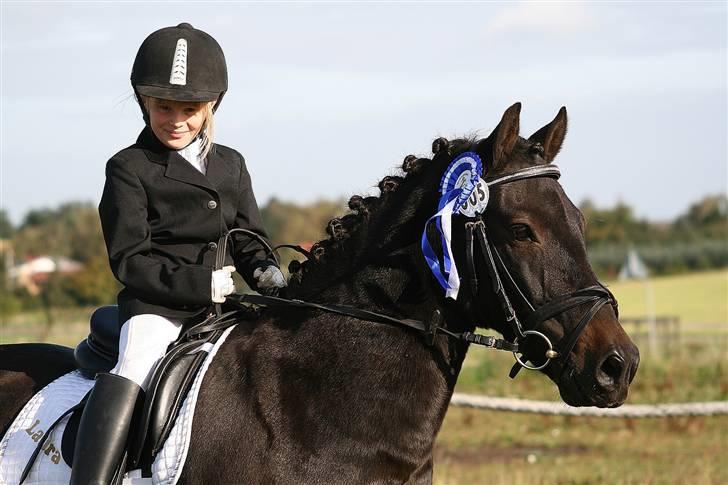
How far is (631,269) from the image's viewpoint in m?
32.0

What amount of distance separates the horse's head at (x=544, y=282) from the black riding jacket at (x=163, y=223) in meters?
1.13

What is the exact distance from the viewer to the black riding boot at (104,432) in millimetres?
3891

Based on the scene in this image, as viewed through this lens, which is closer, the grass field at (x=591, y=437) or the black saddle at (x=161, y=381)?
the black saddle at (x=161, y=381)

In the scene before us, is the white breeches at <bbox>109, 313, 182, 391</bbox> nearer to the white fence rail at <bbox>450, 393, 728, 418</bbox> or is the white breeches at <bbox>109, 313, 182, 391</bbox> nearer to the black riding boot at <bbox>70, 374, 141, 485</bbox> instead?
the black riding boot at <bbox>70, 374, 141, 485</bbox>

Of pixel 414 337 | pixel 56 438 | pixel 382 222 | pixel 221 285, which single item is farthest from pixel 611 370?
pixel 56 438

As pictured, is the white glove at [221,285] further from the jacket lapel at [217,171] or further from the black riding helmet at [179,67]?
the black riding helmet at [179,67]

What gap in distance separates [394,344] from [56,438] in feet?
4.90

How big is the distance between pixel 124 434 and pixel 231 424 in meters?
0.44

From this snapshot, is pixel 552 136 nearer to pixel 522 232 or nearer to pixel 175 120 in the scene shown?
pixel 522 232

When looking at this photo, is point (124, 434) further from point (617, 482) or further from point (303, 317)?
point (617, 482)

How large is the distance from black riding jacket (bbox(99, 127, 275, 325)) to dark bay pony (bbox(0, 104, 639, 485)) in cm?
32

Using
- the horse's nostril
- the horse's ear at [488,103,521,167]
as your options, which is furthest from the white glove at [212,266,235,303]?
the horse's nostril

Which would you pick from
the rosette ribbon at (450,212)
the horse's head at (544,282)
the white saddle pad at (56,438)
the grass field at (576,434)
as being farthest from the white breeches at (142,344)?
the grass field at (576,434)

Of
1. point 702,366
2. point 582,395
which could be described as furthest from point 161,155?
point 702,366
